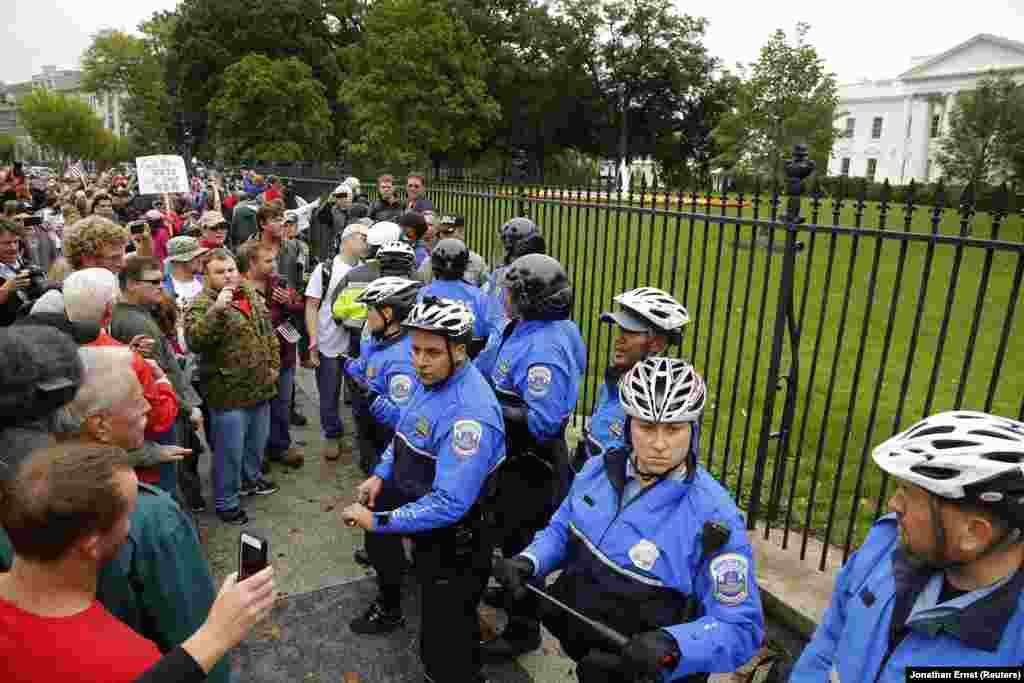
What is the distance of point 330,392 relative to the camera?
669cm

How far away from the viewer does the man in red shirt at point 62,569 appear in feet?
5.42

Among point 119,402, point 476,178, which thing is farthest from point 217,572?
point 476,178

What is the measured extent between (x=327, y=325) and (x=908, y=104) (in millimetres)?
87397

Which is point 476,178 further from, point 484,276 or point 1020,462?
point 1020,462

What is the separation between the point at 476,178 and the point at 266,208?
284cm

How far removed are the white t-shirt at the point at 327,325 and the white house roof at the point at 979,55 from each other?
86.0 metres

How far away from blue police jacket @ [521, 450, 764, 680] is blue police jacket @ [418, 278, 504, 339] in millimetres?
2688

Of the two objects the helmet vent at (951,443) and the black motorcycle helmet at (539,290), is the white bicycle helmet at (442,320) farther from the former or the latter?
the helmet vent at (951,443)

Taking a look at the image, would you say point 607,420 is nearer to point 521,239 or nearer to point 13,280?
point 521,239

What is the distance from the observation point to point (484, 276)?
6.59m

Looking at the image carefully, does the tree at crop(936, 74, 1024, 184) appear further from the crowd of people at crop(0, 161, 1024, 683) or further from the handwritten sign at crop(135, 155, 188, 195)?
the crowd of people at crop(0, 161, 1024, 683)

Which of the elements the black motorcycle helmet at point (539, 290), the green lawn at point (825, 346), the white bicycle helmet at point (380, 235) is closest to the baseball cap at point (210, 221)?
the white bicycle helmet at point (380, 235)

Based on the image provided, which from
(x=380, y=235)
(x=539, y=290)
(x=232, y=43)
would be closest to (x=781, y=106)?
(x=380, y=235)

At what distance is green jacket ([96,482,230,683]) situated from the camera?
214cm
